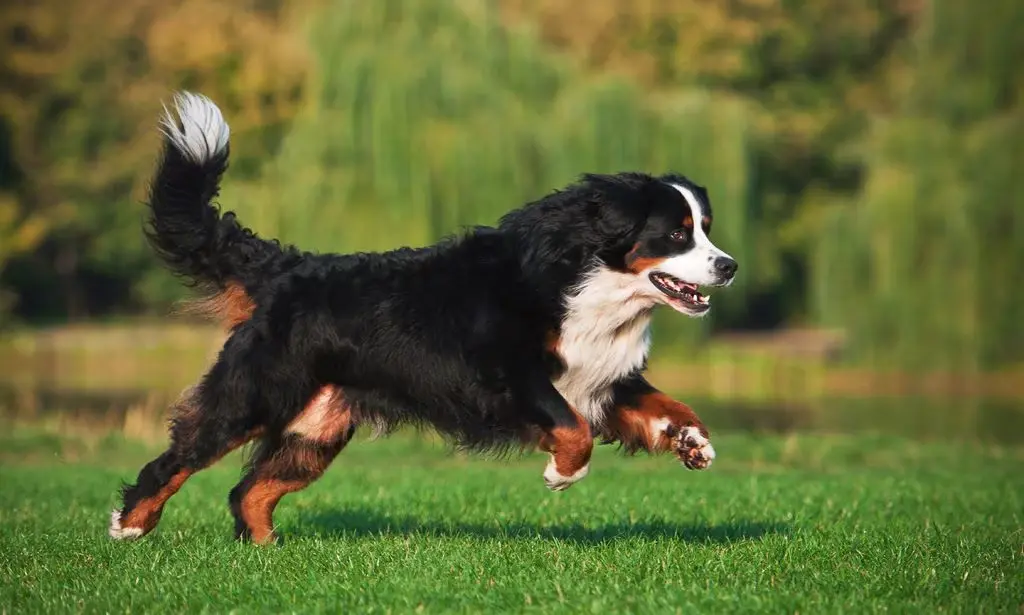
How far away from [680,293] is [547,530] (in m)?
1.92

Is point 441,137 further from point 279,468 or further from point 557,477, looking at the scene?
point 557,477

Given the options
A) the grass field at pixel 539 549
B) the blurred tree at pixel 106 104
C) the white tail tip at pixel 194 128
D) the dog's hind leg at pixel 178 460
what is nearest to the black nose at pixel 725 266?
the grass field at pixel 539 549

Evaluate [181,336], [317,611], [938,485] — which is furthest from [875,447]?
[181,336]

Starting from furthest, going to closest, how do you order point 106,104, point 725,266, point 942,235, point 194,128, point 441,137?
point 106,104 < point 942,235 < point 441,137 < point 194,128 < point 725,266

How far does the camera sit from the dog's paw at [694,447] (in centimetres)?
739

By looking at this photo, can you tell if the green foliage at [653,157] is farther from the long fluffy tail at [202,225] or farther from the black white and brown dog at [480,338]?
the black white and brown dog at [480,338]

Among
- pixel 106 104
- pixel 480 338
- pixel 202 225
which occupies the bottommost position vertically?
pixel 106 104

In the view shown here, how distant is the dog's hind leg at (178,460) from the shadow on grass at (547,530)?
0.90m

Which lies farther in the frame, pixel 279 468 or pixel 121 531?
pixel 279 468

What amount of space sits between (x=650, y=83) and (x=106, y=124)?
20.8 m

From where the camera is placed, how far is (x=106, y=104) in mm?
51719

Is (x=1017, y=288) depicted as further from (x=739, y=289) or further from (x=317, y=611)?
(x=317, y=611)

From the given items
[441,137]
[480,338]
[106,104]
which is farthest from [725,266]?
[106,104]

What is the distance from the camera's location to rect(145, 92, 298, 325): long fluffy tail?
26.0ft
